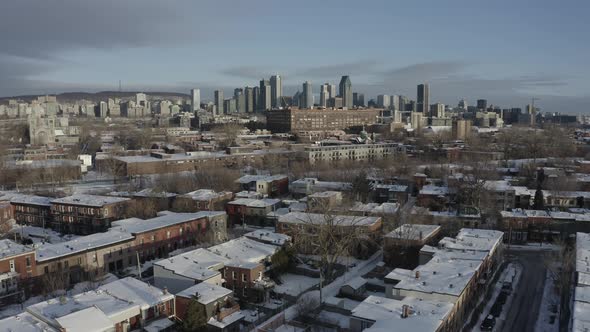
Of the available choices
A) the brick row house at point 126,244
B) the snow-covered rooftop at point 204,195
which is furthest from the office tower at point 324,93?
the brick row house at point 126,244

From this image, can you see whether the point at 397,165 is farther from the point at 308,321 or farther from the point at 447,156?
the point at 308,321

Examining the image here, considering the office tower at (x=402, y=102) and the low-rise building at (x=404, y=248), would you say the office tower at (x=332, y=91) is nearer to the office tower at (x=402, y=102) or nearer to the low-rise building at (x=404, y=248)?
the office tower at (x=402, y=102)

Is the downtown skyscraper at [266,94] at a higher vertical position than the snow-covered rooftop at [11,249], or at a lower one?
higher

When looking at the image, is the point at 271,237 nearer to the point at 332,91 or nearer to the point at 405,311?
the point at 405,311

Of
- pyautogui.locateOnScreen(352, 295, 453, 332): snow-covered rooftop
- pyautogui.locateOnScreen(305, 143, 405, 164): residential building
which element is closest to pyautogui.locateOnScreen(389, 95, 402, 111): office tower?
pyautogui.locateOnScreen(305, 143, 405, 164): residential building

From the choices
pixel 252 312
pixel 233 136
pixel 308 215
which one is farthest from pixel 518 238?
pixel 233 136
